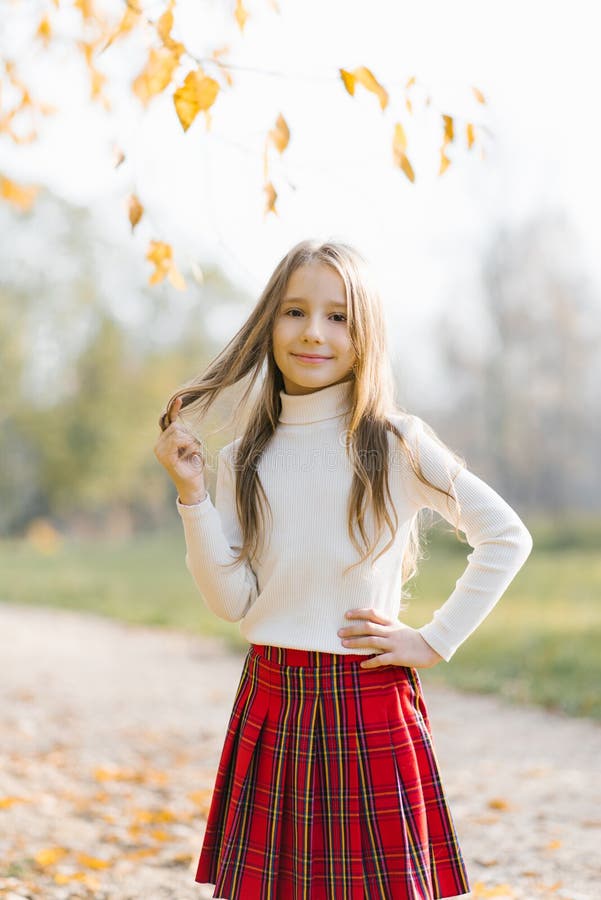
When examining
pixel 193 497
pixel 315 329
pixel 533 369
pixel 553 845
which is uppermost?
pixel 533 369

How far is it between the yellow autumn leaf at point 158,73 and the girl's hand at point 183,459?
743 mm

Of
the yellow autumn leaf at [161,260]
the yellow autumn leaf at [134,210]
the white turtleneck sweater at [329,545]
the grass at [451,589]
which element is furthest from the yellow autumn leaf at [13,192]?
the white turtleneck sweater at [329,545]

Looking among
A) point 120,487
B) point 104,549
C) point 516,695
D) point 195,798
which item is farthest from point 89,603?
point 120,487

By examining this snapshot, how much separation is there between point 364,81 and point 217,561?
101cm

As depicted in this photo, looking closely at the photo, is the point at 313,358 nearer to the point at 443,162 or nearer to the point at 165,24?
the point at 443,162

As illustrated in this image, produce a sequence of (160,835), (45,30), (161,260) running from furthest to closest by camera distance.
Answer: (160,835) → (45,30) → (161,260)

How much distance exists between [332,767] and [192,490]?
2.00 feet

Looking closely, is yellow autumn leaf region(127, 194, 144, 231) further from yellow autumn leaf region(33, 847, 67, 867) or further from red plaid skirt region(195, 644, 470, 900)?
yellow autumn leaf region(33, 847, 67, 867)

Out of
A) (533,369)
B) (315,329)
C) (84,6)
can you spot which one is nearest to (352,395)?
(315,329)

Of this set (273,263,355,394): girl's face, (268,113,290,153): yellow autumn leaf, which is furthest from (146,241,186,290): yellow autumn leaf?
(273,263,355,394): girl's face

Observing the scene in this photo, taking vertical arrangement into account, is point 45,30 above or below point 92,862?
above

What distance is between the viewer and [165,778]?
4.23 m

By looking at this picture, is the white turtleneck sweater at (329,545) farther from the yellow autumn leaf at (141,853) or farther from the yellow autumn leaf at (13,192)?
the yellow autumn leaf at (13,192)

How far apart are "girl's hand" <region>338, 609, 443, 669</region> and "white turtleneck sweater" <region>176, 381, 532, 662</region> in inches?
0.7
